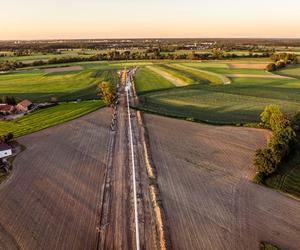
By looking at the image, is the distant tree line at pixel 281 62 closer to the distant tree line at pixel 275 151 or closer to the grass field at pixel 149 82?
the grass field at pixel 149 82

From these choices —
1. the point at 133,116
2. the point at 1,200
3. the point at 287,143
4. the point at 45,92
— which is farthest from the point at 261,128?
the point at 45,92

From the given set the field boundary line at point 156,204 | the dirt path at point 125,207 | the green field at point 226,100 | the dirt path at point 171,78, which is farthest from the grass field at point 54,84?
the field boundary line at point 156,204

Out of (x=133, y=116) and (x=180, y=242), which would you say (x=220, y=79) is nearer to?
(x=133, y=116)

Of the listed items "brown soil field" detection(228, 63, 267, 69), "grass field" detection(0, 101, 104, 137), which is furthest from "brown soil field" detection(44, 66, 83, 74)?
"brown soil field" detection(228, 63, 267, 69)

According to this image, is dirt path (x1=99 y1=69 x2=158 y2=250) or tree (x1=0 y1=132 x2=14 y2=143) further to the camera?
tree (x1=0 y1=132 x2=14 y2=143)

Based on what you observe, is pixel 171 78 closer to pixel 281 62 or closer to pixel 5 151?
pixel 281 62

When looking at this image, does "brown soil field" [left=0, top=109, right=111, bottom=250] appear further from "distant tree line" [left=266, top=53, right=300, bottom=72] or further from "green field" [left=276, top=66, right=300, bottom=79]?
"distant tree line" [left=266, top=53, right=300, bottom=72]
